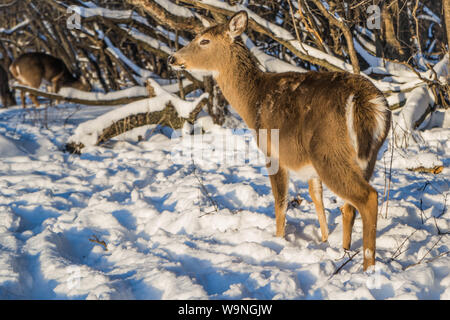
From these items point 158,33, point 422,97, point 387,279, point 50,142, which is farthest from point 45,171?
point 422,97

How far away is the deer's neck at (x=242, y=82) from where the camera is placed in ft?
13.3

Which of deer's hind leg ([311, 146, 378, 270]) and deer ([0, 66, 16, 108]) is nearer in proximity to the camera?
deer's hind leg ([311, 146, 378, 270])

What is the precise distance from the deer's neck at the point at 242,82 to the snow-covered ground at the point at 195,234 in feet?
3.20

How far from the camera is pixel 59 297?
279 cm

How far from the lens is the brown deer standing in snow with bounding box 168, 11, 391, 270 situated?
2982 mm

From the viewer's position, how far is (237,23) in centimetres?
440

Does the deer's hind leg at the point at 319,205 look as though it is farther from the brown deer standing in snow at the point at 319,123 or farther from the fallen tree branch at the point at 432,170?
the fallen tree branch at the point at 432,170

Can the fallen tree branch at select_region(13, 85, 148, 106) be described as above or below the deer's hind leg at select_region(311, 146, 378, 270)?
above

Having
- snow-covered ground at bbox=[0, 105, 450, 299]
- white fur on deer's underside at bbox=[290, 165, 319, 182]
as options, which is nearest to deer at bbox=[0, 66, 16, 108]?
snow-covered ground at bbox=[0, 105, 450, 299]

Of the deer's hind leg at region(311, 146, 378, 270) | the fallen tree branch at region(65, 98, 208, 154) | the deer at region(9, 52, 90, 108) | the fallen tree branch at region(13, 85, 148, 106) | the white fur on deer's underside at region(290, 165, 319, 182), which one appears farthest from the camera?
the deer at region(9, 52, 90, 108)

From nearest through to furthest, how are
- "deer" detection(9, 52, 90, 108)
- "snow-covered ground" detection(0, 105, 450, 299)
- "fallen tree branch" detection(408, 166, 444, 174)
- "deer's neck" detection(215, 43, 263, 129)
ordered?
"snow-covered ground" detection(0, 105, 450, 299) < "deer's neck" detection(215, 43, 263, 129) < "fallen tree branch" detection(408, 166, 444, 174) < "deer" detection(9, 52, 90, 108)

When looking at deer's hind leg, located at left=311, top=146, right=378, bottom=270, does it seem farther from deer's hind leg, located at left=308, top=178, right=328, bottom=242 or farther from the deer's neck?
the deer's neck

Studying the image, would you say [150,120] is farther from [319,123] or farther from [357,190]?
[357,190]

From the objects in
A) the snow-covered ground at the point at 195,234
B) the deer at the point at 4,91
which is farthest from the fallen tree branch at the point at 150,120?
the deer at the point at 4,91
